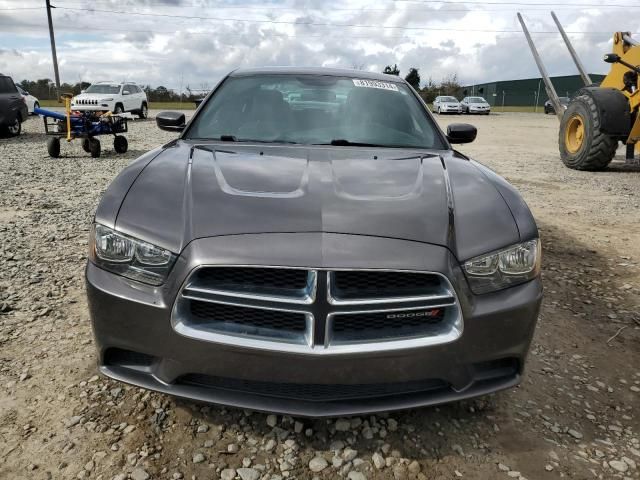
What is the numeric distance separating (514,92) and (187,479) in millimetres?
57545

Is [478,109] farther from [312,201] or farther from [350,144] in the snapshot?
[312,201]

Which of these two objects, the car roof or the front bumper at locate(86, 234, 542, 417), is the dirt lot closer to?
the front bumper at locate(86, 234, 542, 417)

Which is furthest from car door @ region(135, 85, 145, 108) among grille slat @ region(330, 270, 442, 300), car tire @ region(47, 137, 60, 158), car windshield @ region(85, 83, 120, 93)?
grille slat @ region(330, 270, 442, 300)

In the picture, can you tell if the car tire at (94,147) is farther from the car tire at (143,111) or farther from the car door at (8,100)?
the car tire at (143,111)

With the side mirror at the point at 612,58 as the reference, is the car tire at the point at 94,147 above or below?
below

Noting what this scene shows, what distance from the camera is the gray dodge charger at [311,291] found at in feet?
5.86

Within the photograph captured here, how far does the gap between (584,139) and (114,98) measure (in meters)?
18.4

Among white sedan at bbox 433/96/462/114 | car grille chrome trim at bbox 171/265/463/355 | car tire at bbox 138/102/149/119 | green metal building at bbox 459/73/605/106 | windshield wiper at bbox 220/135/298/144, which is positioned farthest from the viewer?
green metal building at bbox 459/73/605/106

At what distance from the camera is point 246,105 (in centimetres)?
329

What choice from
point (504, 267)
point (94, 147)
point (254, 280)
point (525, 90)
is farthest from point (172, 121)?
point (525, 90)

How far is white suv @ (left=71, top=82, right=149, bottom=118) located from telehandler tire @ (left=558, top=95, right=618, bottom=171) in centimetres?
1668

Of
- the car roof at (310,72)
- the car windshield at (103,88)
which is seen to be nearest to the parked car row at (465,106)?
the car windshield at (103,88)

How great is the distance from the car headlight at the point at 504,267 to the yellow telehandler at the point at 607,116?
24.6 ft

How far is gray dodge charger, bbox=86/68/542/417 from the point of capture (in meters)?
1.79
